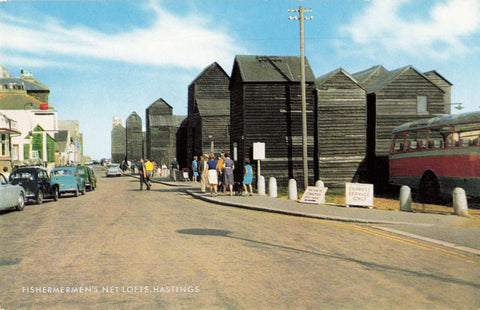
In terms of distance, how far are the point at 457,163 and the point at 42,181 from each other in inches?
709

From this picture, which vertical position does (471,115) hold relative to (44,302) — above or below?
above

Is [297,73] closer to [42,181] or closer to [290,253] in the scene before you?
[42,181]

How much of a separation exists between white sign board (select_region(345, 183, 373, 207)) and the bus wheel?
4.80 metres

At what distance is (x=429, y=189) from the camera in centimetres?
2100

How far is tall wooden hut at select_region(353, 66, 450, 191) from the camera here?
31.1m

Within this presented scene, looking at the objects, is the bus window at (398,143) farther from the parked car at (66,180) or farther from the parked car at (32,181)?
A: the parked car at (32,181)

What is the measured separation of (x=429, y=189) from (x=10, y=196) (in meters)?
17.1

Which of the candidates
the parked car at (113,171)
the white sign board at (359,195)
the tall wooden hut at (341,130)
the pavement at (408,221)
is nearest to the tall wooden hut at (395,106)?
the tall wooden hut at (341,130)

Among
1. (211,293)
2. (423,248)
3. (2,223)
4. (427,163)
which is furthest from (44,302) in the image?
(427,163)

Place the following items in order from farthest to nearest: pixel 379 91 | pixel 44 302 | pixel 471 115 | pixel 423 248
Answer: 1. pixel 379 91
2. pixel 471 115
3. pixel 423 248
4. pixel 44 302

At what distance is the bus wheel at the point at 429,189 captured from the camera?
20.6 m

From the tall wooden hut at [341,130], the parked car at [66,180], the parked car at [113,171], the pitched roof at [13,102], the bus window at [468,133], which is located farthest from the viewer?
the pitched roof at [13,102]

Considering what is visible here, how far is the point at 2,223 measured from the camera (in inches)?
551

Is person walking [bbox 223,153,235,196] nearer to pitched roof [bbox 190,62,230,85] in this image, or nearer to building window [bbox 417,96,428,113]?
building window [bbox 417,96,428,113]
